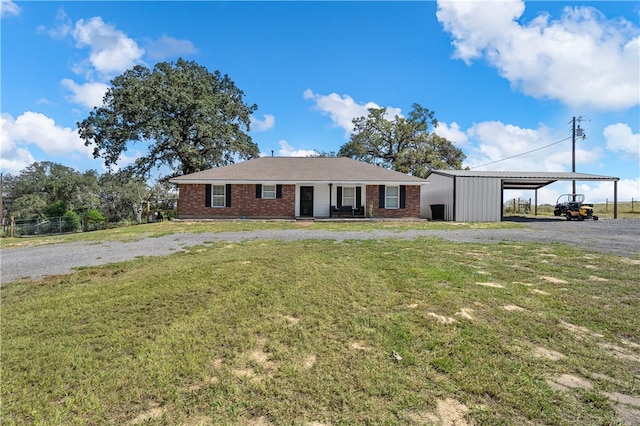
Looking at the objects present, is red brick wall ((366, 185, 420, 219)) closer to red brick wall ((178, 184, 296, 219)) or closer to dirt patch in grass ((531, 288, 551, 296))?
red brick wall ((178, 184, 296, 219))

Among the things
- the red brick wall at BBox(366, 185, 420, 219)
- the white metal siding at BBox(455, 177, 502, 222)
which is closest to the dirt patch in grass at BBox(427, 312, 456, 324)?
the red brick wall at BBox(366, 185, 420, 219)

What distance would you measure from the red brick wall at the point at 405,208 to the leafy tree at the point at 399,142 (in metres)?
12.1

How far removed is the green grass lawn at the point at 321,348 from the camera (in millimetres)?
2279

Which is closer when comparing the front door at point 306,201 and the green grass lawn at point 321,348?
the green grass lawn at point 321,348

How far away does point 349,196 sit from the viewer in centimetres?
1980

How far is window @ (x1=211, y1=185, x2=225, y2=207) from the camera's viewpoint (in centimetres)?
1919

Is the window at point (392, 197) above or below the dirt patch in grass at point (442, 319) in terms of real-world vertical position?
above

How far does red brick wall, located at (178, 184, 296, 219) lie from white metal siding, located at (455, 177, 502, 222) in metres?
10.1

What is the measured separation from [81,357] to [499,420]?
11.4 feet

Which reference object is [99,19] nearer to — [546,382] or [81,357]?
[81,357]

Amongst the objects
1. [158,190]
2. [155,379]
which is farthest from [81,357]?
[158,190]

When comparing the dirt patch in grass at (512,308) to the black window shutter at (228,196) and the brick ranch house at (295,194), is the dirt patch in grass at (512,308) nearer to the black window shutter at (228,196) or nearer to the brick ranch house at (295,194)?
the brick ranch house at (295,194)

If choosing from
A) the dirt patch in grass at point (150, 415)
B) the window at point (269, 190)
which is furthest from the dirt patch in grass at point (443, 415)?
the window at point (269, 190)

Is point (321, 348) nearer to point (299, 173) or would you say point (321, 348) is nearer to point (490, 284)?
point (490, 284)
